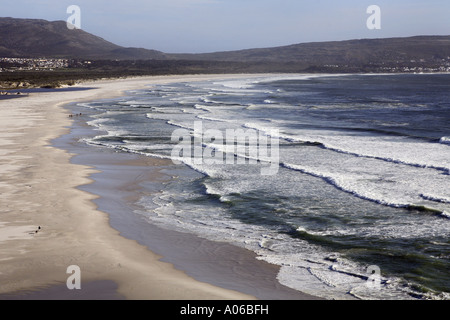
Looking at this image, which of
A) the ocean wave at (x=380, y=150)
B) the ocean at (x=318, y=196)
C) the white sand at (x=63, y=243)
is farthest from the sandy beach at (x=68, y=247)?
the ocean wave at (x=380, y=150)

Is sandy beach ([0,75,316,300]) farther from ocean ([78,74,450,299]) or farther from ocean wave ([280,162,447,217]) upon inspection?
ocean wave ([280,162,447,217])

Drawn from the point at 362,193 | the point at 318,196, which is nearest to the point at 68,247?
the point at 318,196

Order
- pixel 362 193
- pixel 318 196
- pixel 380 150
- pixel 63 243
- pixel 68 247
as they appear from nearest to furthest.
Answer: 1. pixel 68 247
2. pixel 63 243
3. pixel 318 196
4. pixel 362 193
5. pixel 380 150

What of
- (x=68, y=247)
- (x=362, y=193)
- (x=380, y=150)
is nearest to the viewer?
(x=68, y=247)

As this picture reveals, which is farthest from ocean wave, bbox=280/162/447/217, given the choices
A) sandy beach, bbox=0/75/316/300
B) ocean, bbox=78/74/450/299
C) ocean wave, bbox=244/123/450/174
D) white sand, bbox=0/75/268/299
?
white sand, bbox=0/75/268/299

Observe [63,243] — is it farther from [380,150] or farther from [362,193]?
[380,150]

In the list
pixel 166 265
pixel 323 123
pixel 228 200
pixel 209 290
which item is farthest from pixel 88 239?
pixel 323 123

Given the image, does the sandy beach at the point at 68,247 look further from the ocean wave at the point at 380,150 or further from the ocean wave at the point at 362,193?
the ocean wave at the point at 380,150
